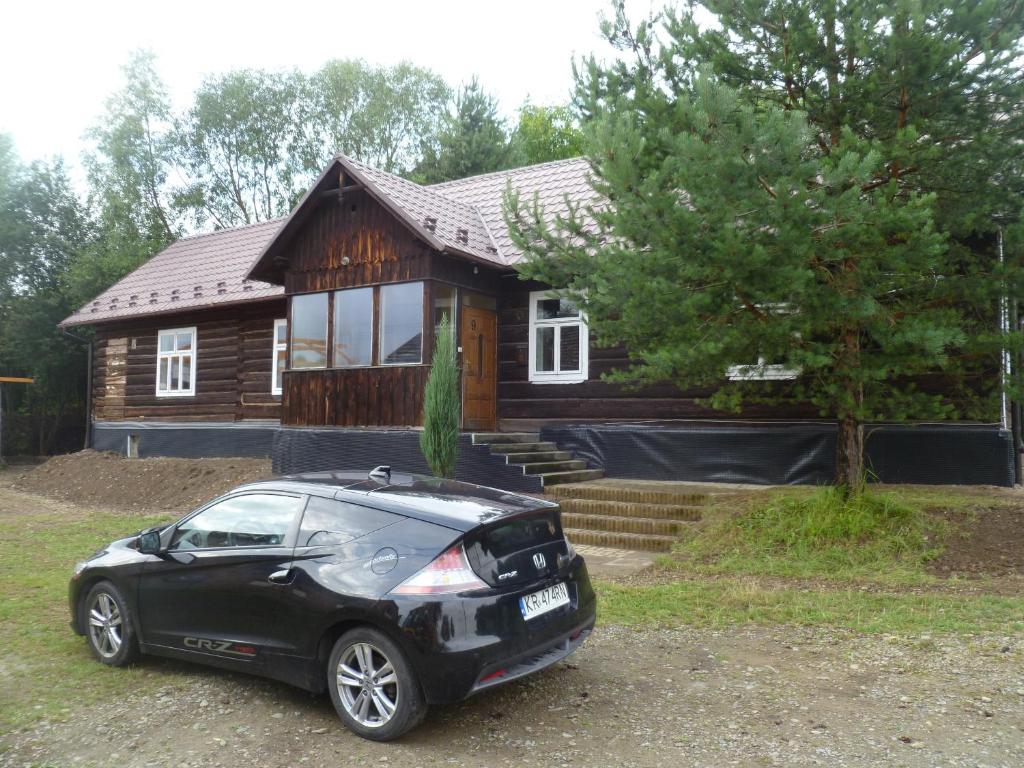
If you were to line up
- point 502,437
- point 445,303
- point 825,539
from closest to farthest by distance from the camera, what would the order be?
1. point 825,539
2. point 502,437
3. point 445,303

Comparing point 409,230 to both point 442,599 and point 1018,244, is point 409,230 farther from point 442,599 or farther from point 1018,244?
point 442,599

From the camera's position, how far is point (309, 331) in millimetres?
14766

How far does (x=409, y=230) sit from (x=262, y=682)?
9371 mm

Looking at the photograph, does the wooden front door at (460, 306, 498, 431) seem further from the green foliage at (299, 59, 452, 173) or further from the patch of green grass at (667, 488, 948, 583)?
the green foliage at (299, 59, 452, 173)

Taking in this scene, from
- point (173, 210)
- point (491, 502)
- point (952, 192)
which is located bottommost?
point (491, 502)

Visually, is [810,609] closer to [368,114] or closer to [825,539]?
[825,539]

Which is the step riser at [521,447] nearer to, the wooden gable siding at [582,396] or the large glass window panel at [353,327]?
the wooden gable siding at [582,396]

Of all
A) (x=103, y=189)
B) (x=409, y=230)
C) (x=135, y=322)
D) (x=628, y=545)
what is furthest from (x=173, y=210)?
(x=628, y=545)

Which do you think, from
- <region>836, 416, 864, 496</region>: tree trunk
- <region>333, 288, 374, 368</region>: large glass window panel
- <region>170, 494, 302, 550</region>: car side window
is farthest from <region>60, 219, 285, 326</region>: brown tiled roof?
<region>170, 494, 302, 550</region>: car side window

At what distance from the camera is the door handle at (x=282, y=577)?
15.3 feet

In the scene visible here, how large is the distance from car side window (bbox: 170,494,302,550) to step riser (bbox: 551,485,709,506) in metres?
6.86

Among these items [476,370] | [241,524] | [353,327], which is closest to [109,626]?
[241,524]

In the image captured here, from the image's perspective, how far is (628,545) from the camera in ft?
33.3

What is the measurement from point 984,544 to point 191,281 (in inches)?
752
